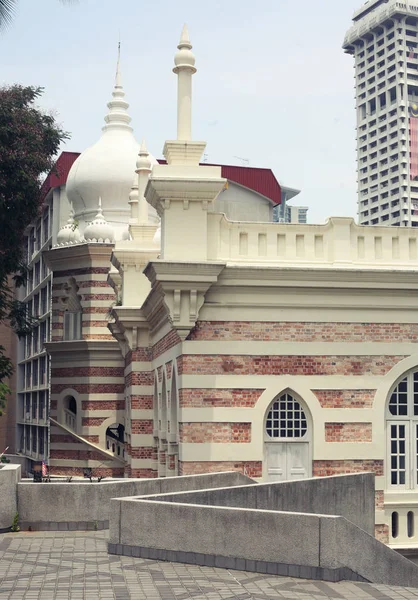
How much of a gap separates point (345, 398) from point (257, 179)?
113 feet

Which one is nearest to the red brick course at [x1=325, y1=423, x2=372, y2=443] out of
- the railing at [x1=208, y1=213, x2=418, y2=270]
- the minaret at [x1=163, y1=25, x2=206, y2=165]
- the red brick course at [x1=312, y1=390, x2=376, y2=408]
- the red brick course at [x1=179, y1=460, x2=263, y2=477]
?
the red brick course at [x1=312, y1=390, x2=376, y2=408]

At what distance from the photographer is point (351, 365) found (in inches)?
749

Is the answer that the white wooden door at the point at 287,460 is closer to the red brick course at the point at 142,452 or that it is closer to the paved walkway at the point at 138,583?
the paved walkway at the point at 138,583

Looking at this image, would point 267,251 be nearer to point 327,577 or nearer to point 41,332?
point 327,577

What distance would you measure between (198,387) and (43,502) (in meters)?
4.47

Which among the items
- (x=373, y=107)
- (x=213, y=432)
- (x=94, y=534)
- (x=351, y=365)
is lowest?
(x=94, y=534)

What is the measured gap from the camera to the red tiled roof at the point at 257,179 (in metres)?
51.8

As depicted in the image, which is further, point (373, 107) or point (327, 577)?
point (373, 107)

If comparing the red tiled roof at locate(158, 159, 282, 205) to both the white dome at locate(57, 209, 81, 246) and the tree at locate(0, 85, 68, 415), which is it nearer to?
the white dome at locate(57, 209, 81, 246)

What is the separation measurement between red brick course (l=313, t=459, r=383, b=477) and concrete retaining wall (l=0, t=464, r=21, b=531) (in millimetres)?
6256

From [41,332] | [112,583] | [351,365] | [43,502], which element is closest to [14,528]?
[43,502]

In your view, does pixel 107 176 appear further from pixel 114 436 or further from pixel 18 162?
pixel 18 162

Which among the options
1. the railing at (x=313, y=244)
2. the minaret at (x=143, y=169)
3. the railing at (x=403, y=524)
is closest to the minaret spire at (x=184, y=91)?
the railing at (x=313, y=244)

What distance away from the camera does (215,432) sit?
1844cm
